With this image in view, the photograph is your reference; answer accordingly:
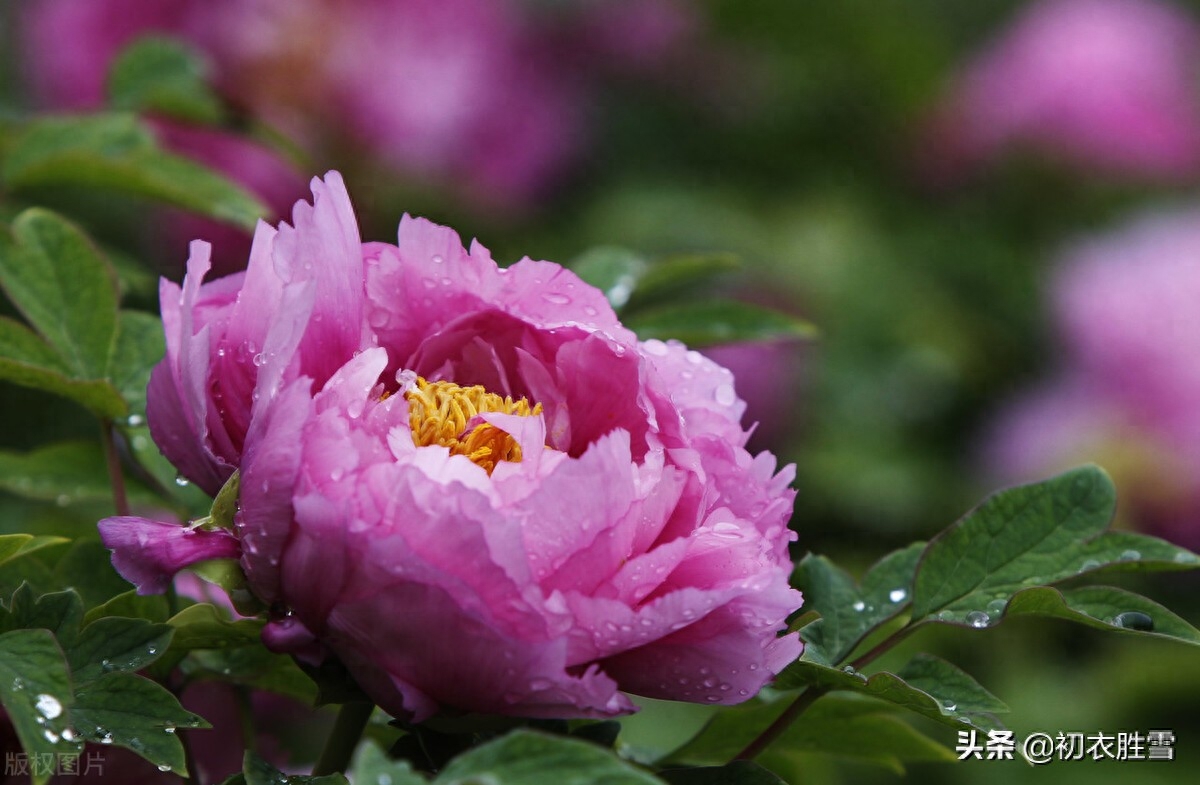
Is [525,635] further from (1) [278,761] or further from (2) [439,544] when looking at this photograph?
(1) [278,761]

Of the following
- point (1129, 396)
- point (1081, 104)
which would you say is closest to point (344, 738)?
point (1129, 396)

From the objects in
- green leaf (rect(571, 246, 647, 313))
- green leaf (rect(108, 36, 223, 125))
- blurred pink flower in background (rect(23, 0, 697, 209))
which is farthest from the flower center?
blurred pink flower in background (rect(23, 0, 697, 209))

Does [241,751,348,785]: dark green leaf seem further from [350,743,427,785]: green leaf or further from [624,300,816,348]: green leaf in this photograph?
[624,300,816,348]: green leaf

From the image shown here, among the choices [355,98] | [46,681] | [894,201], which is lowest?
[46,681]

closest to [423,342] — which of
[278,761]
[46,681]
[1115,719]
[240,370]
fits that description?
[240,370]

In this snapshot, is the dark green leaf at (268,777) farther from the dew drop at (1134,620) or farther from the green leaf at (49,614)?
the dew drop at (1134,620)

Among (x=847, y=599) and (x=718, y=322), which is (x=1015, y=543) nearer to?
(x=847, y=599)

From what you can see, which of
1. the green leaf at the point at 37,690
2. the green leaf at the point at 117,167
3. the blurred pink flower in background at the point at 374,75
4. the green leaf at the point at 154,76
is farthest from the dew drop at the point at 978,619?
the blurred pink flower in background at the point at 374,75
